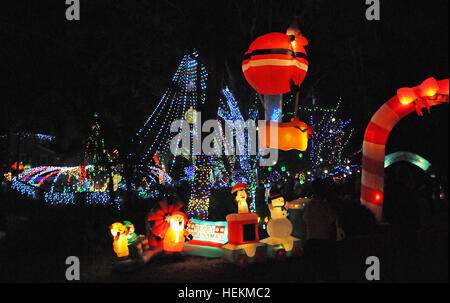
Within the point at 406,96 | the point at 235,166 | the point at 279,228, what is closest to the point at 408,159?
the point at 406,96

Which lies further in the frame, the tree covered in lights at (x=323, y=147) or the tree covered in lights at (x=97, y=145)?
the tree covered in lights at (x=323, y=147)

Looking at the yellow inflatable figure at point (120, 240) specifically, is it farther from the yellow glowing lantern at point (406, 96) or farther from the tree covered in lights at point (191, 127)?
the yellow glowing lantern at point (406, 96)

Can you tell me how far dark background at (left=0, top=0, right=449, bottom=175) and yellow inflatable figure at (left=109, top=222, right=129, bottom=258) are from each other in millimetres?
3652

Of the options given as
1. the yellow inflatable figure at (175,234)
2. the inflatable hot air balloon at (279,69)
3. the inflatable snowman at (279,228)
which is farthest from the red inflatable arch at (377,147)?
the yellow inflatable figure at (175,234)

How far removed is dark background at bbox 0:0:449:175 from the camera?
10328mm

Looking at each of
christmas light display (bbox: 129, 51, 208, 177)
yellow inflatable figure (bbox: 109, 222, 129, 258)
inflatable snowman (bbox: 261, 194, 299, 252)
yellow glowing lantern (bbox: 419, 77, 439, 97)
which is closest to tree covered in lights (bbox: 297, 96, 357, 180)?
Answer: christmas light display (bbox: 129, 51, 208, 177)

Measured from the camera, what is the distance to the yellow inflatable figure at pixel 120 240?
7.27 m

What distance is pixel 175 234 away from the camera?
299 inches

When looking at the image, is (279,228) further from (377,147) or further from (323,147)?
(323,147)

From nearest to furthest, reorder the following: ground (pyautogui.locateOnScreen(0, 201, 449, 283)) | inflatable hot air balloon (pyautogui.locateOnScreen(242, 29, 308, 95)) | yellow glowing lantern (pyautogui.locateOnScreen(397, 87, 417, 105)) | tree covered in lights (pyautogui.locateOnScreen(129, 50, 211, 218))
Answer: ground (pyautogui.locateOnScreen(0, 201, 449, 283)) < inflatable hot air balloon (pyautogui.locateOnScreen(242, 29, 308, 95)) < yellow glowing lantern (pyautogui.locateOnScreen(397, 87, 417, 105)) < tree covered in lights (pyautogui.locateOnScreen(129, 50, 211, 218))

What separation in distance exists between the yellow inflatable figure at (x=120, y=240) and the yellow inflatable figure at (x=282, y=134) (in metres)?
3.21

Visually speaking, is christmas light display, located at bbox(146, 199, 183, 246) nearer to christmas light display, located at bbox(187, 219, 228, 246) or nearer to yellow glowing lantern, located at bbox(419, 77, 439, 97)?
christmas light display, located at bbox(187, 219, 228, 246)

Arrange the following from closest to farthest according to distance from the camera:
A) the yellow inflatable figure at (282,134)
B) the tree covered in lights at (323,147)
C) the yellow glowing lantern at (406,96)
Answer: the yellow inflatable figure at (282,134), the yellow glowing lantern at (406,96), the tree covered in lights at (323,147)
